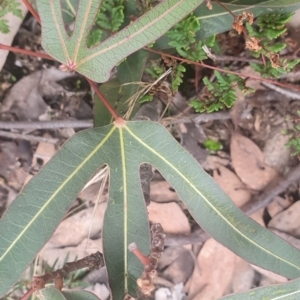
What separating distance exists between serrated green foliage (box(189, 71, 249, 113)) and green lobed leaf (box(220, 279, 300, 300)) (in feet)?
1.21

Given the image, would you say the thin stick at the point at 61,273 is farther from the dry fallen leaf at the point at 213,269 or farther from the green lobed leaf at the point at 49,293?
the dry fallen leaf at the point at 213,269

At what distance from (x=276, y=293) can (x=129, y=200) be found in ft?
1.07

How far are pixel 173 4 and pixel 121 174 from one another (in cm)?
32

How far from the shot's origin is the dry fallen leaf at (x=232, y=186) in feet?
4.03

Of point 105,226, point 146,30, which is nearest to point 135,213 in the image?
point 105,226

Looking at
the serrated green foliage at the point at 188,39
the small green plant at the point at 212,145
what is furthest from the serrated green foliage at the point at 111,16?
the small green plant at the point at 212,145

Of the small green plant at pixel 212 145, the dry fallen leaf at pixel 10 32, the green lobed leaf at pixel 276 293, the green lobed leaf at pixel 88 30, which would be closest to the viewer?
the green lobed leaf at pixel 88 30

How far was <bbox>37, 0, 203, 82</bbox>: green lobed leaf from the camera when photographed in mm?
727

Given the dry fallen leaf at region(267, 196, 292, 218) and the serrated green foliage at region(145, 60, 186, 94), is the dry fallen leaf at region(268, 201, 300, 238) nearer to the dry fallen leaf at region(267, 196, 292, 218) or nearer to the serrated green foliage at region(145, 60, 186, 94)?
the dry fallen leaf at region(267, 196, 292, 218)

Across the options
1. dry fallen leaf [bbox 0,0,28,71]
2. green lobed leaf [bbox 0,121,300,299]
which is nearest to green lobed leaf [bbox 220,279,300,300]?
green lobed leaf [bbox 0,121,300,299]

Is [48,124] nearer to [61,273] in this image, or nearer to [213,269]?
[61,273]

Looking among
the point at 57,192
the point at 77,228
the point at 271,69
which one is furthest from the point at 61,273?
the point at 271,69

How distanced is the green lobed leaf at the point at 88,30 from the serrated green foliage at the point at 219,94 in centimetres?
27

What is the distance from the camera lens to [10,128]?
3.96 feet
